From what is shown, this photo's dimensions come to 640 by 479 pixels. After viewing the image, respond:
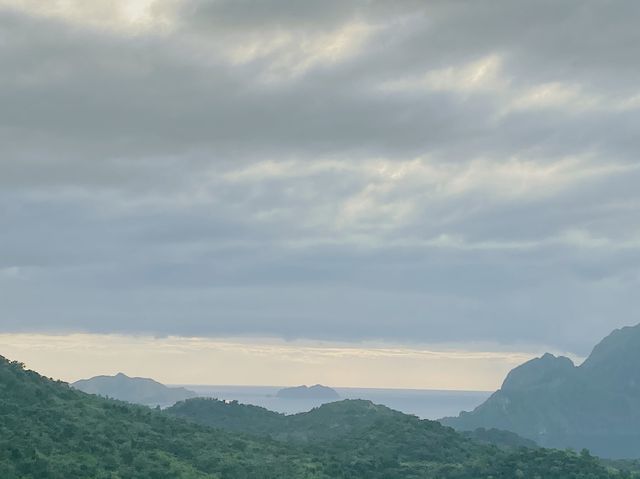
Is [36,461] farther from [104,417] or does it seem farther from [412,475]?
[412,475]

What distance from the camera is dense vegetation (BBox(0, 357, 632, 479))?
128125 millimetres

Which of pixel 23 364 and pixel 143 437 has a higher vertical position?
pixel 23 364

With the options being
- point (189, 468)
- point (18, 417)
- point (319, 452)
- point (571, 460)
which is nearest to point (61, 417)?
point (18, 417)

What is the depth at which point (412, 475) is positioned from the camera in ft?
536

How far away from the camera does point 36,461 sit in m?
119

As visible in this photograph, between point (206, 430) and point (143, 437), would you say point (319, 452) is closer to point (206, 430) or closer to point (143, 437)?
point (206, 430)

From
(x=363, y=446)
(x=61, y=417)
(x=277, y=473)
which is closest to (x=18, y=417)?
(x=61, y=417)

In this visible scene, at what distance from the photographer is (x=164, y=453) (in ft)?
479

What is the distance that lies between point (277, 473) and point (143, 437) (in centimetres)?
2633

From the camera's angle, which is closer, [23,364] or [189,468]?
[189,468]

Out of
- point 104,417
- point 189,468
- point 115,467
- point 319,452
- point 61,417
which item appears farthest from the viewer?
point 319,452

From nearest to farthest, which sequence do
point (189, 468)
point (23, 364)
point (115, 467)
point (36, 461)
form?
point (36, 461) → point (115, 467) → point (189, 468) → point (23, 364)

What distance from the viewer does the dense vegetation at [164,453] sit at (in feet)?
420

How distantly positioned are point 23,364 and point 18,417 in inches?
1939
